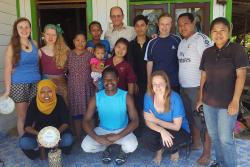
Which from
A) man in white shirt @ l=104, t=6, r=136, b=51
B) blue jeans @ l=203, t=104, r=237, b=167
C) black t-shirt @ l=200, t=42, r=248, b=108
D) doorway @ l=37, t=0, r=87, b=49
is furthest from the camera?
doorway @ l=37, t=0, r=87, b=49

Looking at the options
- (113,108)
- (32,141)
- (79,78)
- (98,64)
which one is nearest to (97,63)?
(98,64)

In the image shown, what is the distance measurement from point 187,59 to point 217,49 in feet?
2.27

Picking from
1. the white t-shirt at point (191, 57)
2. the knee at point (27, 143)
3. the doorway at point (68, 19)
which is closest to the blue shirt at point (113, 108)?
the white t-shirt at point (191, 57)

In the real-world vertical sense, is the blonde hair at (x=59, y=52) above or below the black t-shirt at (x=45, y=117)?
above

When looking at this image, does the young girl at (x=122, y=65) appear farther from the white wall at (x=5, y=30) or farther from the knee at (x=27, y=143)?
the white wall at (x=5, y=30)

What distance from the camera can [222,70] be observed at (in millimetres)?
2717

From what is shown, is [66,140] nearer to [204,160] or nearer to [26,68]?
[26,68]

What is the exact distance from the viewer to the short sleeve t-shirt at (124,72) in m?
3.72

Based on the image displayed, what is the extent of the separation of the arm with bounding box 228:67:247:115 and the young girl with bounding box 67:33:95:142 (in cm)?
188

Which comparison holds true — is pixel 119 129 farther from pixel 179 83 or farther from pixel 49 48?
pixel 49 48

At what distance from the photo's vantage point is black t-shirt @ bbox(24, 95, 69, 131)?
3541mm

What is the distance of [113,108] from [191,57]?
1.08 m

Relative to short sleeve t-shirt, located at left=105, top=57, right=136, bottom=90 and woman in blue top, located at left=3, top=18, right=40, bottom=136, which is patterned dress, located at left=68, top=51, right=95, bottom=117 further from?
woman in blue top, located at left=3, top=18, right=40, bottom=136

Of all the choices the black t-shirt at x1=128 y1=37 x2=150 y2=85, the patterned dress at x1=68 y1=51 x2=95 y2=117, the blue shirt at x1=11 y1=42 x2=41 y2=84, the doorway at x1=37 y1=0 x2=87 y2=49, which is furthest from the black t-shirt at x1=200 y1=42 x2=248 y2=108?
the doorway at x1=37 y1=0 x2=87 y2=49
